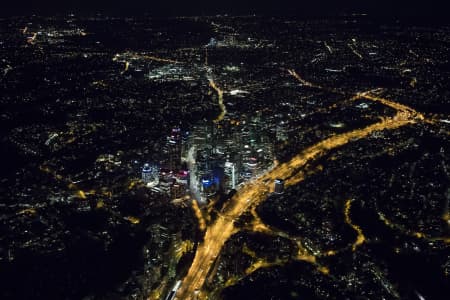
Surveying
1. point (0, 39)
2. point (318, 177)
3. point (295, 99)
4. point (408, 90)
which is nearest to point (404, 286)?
point (318, 177)

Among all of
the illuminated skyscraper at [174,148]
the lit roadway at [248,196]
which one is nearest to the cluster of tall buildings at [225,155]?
the illuminated skyscraper at [174,148]

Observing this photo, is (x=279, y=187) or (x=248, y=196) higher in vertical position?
(x=279, y=187)

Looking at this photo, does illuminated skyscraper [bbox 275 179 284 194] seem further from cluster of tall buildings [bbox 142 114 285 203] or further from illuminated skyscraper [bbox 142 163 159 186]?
illuminated skyscraper [bbox 142 163 159 186]

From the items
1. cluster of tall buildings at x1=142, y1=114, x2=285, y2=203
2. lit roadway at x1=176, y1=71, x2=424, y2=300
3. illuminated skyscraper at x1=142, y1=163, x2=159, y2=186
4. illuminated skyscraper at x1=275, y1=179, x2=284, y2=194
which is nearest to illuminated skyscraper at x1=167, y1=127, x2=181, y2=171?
cluster of tall buildings at x1=142, y1=114, x2=285, y2=203

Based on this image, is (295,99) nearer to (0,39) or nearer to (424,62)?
(424,62)

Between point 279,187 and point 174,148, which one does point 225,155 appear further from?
point 279,187

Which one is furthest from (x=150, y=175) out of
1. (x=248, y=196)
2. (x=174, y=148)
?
(x=248, y=196)

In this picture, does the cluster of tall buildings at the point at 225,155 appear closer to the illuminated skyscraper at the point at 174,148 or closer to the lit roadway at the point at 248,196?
the illuminated skyscraper at the point at 174,148

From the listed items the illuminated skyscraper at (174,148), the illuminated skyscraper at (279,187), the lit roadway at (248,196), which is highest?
the illuminated skyscraper at (174,148)
